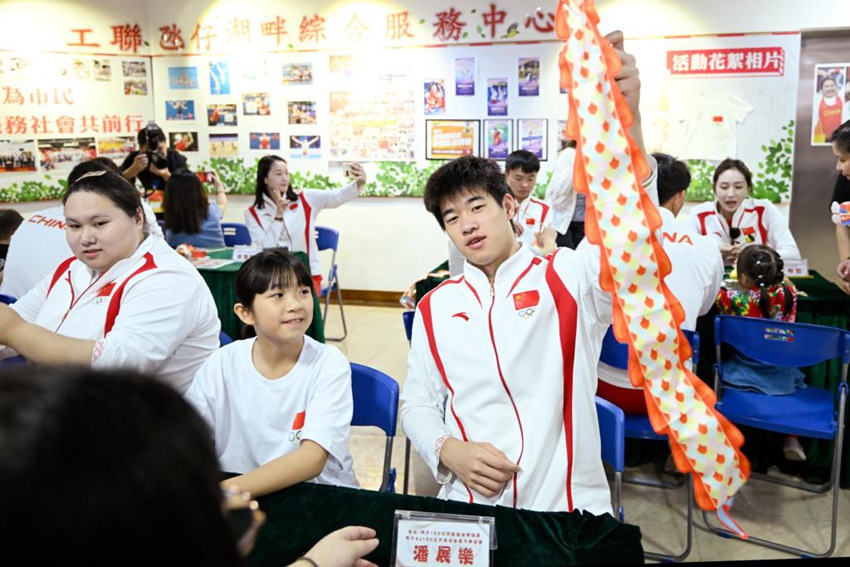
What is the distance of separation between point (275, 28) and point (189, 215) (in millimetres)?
2324

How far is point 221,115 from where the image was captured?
6.59 m

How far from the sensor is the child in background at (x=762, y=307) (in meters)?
2.97

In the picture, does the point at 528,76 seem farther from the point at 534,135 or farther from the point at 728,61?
the point at 728,61

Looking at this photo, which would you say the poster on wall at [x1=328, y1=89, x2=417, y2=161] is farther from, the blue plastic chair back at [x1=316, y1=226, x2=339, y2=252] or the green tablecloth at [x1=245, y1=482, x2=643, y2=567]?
the green tablecloth at [x1=245, y1=482, x2=643, y2=567]

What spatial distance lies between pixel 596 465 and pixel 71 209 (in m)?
1.45

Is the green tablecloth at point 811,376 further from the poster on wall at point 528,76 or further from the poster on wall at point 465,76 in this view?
the poster on wall at point 465,76

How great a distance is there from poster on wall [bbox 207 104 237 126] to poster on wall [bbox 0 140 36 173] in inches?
57.0

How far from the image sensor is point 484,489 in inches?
61.5

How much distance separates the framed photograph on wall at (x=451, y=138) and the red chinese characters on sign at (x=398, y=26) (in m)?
0.72

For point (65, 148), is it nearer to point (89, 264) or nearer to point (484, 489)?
point (89, 264)

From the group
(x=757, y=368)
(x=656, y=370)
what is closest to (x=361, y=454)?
(x=757, y=368)

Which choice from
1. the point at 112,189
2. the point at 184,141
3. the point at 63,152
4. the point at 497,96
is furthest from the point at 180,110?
the point at 112,189

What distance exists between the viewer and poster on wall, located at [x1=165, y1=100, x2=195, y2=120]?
669cm

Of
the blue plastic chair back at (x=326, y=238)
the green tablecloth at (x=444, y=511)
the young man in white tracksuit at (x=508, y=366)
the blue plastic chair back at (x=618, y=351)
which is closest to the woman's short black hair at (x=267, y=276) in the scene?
the young man in white tracksuit at (x=508, y=366)
